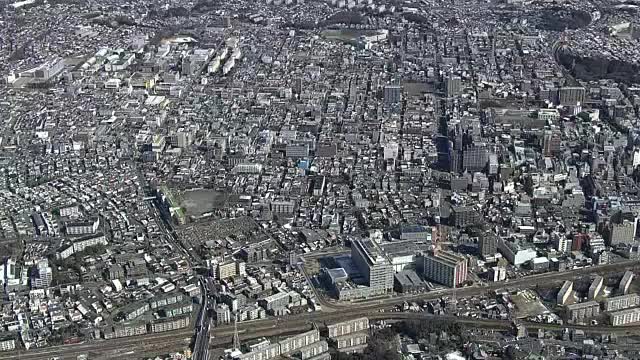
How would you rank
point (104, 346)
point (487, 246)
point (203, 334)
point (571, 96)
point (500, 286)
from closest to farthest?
point (104, 346), point (203, 334), point (500, 286), point (487, 246), point (571, 96)

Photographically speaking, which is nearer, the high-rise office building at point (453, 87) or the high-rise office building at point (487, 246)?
the high-rise office building at point (487, 246)

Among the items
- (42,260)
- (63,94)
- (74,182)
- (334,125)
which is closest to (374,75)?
(334,125)

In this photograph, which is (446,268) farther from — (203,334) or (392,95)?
(392,95)

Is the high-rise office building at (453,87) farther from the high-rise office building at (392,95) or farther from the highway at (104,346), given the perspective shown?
the highway at (104,346)

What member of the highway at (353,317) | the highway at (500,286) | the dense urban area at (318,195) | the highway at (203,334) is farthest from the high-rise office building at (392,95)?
the highway at (203,334)

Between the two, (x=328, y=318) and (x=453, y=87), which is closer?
(x=328, y=318)

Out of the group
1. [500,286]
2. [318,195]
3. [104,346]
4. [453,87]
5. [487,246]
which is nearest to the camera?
[104,346]

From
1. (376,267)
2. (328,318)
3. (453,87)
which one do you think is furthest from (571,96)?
(328,318)
